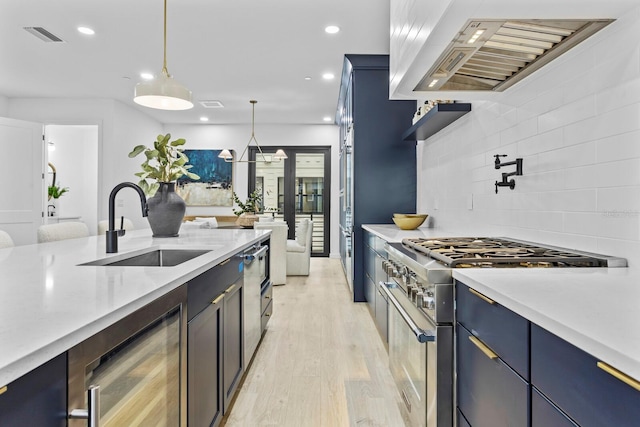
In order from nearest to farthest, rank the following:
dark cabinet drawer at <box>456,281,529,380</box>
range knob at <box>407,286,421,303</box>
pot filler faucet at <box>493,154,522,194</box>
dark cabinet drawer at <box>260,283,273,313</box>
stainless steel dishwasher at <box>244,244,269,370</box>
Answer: dark cabinet drawer at <box>456,281,529,380</box>, range knob at <box>407,286,421,303</box>, pot filler faucet at <box>493,154,522,194</box>, stainless steel dishwasher at <box>244,244,269,370</box>, dark cabinet drawer at <box>260,283,273,313</box>

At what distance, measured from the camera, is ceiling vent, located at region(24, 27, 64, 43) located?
373cm

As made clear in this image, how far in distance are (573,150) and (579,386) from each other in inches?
46.8

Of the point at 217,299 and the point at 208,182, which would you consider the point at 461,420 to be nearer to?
the point at 217,299

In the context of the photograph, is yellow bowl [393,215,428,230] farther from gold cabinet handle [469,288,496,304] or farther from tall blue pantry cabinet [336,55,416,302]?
gold cabinet handle [469,288,496,304]

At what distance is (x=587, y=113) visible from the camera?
145 cm

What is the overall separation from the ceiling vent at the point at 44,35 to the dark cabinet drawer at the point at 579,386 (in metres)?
4.85

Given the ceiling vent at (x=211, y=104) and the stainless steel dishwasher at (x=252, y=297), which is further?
the ceiling vent at (x=211, y=104)

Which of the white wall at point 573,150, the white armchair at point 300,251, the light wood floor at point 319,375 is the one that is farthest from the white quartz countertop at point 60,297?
the white armchair at point 300,251

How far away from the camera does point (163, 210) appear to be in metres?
2.44

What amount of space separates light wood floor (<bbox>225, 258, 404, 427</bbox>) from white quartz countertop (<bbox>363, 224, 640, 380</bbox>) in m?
1.16

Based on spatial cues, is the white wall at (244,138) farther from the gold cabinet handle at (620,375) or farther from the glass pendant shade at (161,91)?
the gold cabinet handle at (620,375)

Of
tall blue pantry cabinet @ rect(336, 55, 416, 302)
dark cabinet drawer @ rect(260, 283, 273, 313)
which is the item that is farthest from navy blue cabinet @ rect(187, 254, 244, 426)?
tall blue pantry cabinet @ rect(336, 55, 416, 302)

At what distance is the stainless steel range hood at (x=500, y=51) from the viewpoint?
131cm

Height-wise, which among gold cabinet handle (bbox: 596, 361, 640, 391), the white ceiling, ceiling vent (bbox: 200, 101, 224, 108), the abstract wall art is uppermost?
ceiling vent (bbox: 200, 101, 224, 108)
